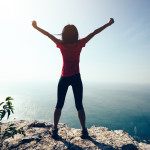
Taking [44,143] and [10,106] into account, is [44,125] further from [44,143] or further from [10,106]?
[10,106]

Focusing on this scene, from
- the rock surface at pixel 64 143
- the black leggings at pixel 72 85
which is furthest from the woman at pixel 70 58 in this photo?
the rock surface at pixel 64 143

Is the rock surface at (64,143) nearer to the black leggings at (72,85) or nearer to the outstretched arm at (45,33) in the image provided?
the black leggings at (72,85)

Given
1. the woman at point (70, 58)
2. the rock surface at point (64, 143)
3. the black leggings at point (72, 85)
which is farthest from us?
the black leggings at point (72, 85)

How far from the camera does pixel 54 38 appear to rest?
11.1ft

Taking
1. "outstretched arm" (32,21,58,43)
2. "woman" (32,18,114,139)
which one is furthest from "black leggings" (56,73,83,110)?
"outstretched arm" (32,21,58,43)

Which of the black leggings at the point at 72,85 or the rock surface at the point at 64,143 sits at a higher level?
the black leggings at the point at 72,85

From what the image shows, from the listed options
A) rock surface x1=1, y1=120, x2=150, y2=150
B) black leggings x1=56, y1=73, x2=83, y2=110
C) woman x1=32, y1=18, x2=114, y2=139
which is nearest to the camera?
rock surface x1=1, y1=120, x2=150, y2=150

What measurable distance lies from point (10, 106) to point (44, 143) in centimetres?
201

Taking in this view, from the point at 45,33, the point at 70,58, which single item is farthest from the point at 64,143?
the point at 45,33

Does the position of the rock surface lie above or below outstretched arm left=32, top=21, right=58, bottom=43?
below

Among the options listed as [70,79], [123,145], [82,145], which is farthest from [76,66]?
[123,145]

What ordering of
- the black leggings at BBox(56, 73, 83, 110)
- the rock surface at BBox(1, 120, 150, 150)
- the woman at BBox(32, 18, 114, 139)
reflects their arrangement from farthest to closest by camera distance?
the black leggings at BBox(56, 73, 83, 110) < the woman at BBox(32, 18, 114, 139) < the rock surface at BBox(1, 120, 150, 150)

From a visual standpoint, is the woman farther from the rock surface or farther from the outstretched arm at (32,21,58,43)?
the rock surface

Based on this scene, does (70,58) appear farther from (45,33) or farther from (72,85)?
(45,33)
